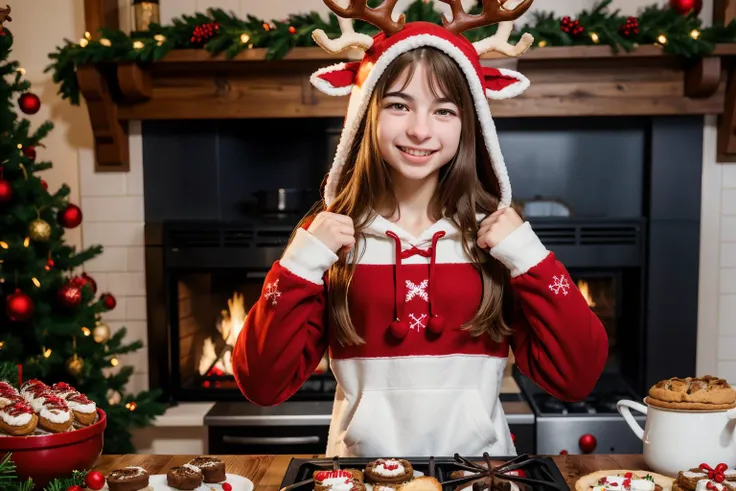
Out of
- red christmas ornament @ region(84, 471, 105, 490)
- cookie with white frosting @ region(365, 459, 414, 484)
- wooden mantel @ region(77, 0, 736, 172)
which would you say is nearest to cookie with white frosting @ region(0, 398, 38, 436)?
red christmas ornament @ region(84, 471, 105, 490)

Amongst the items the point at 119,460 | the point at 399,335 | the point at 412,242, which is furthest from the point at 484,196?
the point at 119,460

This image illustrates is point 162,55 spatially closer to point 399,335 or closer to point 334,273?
point 334,273

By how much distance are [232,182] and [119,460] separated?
1883mm

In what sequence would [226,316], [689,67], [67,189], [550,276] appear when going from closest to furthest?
[550,276]
[67,189]
[689,67]
[226,316]

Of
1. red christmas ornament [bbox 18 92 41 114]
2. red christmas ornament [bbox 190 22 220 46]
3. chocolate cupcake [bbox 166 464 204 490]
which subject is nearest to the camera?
chocolate cupcake [bbox 166 464 204 490]

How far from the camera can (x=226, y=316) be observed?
2.98 meters

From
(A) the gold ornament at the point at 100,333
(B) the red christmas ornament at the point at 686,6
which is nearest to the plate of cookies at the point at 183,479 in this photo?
(A) the gold ornament at the point at 100,333

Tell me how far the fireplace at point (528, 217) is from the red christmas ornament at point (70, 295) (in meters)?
0.45

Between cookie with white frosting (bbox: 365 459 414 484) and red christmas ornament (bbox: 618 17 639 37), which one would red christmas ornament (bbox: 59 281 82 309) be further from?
red christmas ornament (bbox: 618 17 639 37)

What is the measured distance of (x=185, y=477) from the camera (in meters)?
1.06

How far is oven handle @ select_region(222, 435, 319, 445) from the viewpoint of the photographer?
8.51 ft

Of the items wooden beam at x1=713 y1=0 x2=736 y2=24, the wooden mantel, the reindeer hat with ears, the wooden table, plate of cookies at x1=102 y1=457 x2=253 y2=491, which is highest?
wooden beam at x1=713 y1=0 x2=736 y2=24

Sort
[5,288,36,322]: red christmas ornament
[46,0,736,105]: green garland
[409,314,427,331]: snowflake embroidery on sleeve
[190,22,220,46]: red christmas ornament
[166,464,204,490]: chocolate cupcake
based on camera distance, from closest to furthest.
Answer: [166,464,204,490]: chocolate cupcake, [409,314,427,331]: snowflake embroidery on sleeve, [5,288,36,322]: red christmas ornament, [46,0,736,105]: green garland, [190,22,220,46]: red christmas ornament

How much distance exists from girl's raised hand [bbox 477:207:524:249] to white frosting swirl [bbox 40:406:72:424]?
0.74 m
